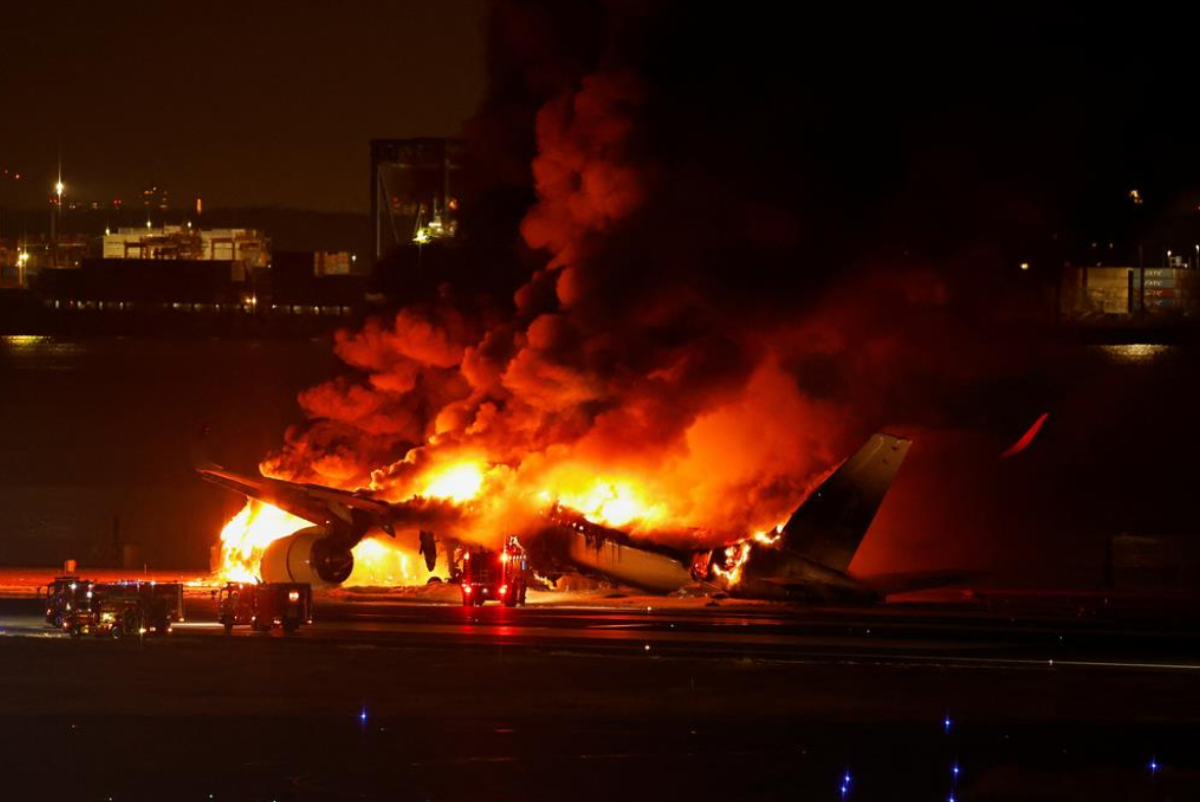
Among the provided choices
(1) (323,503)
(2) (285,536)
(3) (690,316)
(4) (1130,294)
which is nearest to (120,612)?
(1) (323,503)

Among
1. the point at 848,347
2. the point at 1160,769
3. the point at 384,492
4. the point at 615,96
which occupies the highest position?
the point at 615,96

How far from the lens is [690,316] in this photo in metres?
54.8

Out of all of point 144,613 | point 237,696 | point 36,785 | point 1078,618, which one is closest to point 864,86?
point 1078,618

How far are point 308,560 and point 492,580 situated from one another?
6831 mm

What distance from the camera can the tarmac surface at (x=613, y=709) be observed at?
25.5 m

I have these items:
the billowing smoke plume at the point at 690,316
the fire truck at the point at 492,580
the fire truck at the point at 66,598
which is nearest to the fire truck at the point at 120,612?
the fire truck at the point at 66,598

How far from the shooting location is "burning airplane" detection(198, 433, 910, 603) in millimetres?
47469

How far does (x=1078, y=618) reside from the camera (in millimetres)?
46375

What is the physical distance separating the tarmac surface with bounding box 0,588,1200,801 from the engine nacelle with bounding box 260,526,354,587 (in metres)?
7.72

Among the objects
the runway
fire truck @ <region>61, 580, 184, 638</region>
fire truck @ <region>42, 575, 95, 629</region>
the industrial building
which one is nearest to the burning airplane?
the runway

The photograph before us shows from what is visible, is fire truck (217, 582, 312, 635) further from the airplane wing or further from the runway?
the airplane wing

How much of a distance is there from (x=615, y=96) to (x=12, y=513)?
41.1m

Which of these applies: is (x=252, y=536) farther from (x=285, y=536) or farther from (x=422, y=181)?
(x=422, y=181)

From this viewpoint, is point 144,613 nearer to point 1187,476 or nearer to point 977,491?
point 977,491
